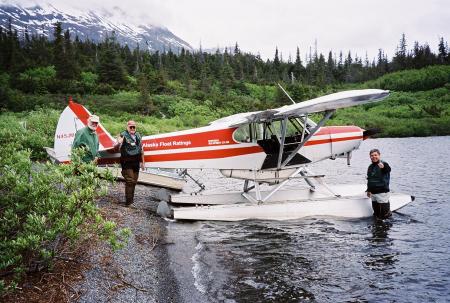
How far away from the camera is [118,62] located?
5409 cm

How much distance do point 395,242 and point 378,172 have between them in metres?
1.96

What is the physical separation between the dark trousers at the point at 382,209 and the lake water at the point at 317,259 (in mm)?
166

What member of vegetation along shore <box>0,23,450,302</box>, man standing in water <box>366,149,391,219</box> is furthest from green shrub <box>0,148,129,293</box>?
man standing in water <box>366,149,391,219</box>

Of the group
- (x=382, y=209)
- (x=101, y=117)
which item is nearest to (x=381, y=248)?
(x=382, y=209)

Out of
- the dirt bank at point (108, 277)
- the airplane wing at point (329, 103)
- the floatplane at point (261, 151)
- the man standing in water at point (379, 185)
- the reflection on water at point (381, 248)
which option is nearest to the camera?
the dirt bank at point (108, 277)

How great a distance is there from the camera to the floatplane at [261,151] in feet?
30.3

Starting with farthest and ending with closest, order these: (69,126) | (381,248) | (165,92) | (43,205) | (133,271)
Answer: (165,92)
(69,126)
(381,248)
(133,271)
(43,205)

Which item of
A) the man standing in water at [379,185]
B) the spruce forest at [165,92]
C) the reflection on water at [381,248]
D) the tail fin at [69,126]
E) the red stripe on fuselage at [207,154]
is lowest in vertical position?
the reflection on water at [381,248]

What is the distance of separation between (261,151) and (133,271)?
5.17m

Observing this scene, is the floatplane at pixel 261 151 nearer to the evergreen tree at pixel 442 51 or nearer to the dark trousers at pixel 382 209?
the dark trousers at pixel 382 209

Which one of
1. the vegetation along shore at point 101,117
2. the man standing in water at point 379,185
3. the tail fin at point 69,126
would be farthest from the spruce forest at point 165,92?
the man standing in water at point 379,185

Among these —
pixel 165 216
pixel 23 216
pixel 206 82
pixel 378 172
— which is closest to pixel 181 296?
pixel 23 216

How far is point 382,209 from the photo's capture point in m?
9.37

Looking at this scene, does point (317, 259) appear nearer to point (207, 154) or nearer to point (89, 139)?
point (207, 154)
